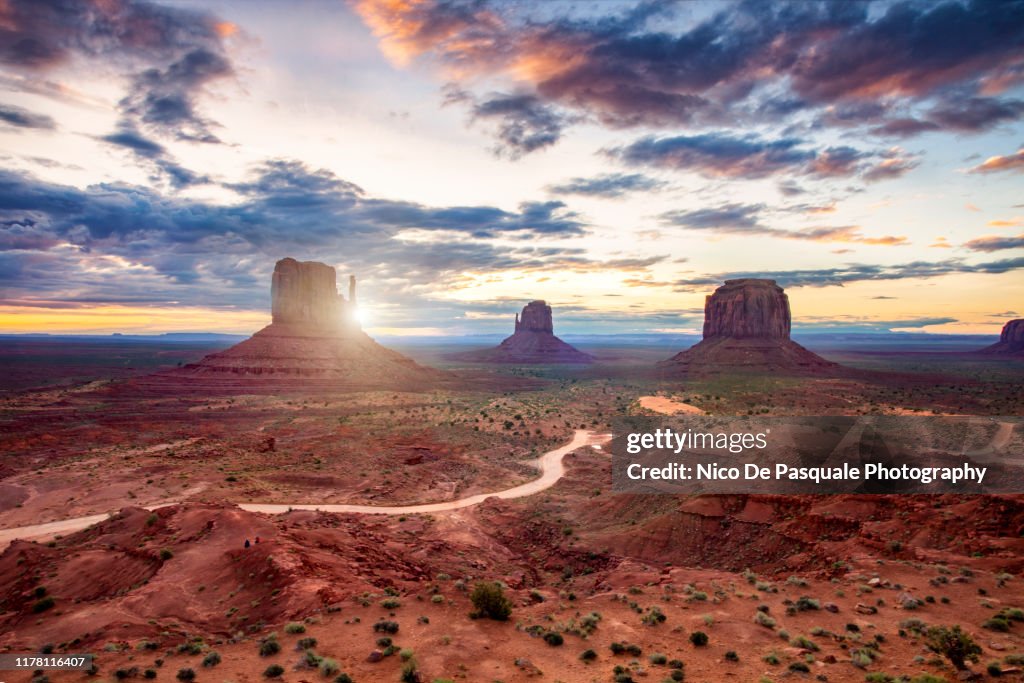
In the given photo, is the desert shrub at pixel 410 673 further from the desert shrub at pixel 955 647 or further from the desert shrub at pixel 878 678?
the desert shrub at pixel 955 647

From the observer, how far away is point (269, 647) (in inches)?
565

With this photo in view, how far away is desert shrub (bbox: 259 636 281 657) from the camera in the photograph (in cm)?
1427

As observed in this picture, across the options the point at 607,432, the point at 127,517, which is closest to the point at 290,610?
the point at 127,517

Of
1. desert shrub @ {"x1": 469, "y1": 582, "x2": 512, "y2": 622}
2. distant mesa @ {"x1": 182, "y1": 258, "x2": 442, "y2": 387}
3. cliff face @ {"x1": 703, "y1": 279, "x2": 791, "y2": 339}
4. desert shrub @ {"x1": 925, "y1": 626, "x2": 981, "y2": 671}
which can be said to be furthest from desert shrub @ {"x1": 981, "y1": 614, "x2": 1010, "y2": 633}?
cliff face @ {"x1": 703, "y1": 279, "x2": 791, "y2": 339}

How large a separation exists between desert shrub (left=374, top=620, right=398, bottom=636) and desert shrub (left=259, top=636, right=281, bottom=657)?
2.89 m

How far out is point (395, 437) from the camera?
5869 cm

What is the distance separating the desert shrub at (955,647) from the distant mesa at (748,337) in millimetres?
122646

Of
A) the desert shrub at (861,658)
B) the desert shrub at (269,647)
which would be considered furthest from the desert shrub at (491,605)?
the desert shrub at (861,658)

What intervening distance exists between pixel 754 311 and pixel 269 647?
496 feet

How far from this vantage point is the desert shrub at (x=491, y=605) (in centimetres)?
1681

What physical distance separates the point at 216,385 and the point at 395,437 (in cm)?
6082

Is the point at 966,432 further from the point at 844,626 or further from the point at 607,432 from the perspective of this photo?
the point at 607,432

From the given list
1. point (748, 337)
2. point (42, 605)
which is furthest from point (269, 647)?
point (748, 337)

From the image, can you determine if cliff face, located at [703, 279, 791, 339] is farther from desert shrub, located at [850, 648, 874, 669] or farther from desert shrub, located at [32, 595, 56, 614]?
desert shrub, located at [32, 595, 56, 614]
